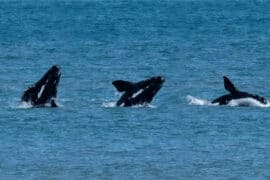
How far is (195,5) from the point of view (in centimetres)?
14250

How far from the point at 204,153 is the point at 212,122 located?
5.09 m

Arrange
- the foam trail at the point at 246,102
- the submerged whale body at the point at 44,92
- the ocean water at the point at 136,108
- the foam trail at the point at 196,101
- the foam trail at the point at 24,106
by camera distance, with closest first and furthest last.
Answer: the ocean water at the point at 136,108 → the foam trail at the point at 24,106 → the submerged whale body at the point at 44,92 → the foam trail at the point at 246,102 → the foam trail at the point at 196,101

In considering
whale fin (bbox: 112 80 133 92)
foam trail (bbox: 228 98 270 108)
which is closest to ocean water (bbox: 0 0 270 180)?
foam trail (bbox: 228 98 270 108)

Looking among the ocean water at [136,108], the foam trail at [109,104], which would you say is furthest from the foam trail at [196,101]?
the foam trail at [109,104]

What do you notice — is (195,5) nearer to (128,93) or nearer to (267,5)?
(267,5)

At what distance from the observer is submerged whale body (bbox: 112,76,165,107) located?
170ft

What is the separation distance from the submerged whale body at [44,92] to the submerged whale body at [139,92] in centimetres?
185

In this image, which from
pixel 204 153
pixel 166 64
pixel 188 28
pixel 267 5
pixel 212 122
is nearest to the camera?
pixel 204 153

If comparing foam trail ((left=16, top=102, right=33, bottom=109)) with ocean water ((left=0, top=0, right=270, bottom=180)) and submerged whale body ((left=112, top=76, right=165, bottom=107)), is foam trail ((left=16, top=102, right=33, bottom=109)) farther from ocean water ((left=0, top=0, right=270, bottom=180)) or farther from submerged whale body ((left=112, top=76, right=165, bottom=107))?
submerged whale body ((left=112, top=76, right=165, bottom=107))

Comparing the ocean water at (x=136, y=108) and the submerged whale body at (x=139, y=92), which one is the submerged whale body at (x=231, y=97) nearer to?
the ocean water at (x=136, y=108)

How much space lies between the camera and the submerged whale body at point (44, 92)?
51.4 m

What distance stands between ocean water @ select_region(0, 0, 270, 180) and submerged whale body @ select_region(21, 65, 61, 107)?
41cm

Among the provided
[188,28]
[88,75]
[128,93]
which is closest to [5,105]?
[128,93]

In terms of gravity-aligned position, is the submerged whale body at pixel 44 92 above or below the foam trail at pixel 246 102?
above
